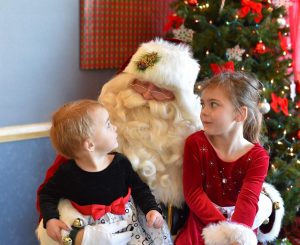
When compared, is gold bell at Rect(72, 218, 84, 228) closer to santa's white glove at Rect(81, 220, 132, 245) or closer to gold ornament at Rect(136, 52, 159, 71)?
santa's white glove at Rect(81, 220, 132, 245)

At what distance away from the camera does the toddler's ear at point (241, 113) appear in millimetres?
1725

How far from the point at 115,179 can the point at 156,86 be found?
455 mm

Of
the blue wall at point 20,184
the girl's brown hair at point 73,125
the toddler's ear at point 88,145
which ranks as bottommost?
the blue wall at point 20,184

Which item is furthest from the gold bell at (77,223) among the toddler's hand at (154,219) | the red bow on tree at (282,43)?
the red bow on tree at (282,43)

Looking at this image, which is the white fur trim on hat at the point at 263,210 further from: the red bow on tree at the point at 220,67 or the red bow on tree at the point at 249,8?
the red bow on tree at the point at 249,8

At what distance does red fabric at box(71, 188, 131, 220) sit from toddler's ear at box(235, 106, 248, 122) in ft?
1.74

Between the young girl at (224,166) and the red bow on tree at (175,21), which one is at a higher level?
the red bow on tree at (175,21)

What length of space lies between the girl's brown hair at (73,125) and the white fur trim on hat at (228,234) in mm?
565

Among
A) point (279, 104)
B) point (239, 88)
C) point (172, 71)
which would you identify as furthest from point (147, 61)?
point (279, 104)

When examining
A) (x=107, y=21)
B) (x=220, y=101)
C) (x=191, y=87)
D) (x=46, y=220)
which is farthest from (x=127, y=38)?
(x=46, y=220)

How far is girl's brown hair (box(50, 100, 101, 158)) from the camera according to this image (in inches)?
63.5

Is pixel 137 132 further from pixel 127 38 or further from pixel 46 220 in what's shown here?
pixel 127 38

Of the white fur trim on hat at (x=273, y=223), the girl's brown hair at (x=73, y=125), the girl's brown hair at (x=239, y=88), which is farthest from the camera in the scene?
the white fur trim on hat at (x=273, y=223)

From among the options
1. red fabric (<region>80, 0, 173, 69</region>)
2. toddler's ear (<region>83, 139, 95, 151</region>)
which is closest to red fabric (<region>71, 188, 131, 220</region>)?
toddler's ear (<region>83, 139, 95, 151</region>)
